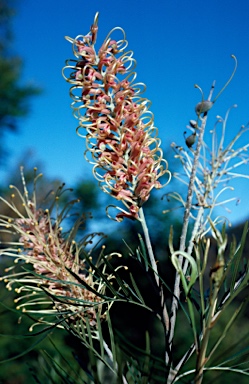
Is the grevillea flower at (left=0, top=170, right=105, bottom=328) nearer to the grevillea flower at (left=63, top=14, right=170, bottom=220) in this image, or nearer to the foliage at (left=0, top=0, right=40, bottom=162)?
the grevillea flower at (left=63, top=14, right=170, bottom=220)

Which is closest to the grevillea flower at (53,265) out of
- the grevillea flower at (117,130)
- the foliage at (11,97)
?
the grevillea flower at (117,130)

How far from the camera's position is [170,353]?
29cm

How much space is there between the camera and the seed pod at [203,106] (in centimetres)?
38

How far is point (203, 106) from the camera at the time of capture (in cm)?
38

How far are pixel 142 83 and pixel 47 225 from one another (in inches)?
5.7

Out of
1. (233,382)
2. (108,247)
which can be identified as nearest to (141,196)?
(233,382)

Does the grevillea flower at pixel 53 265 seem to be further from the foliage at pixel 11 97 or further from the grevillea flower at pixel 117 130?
the foliage at pixel 11 97

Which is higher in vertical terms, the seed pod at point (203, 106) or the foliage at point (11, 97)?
the foliage at point (11, 97)

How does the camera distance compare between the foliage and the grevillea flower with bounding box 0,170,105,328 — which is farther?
the foliage

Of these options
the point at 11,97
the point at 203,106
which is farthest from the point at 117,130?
the point at 11,97

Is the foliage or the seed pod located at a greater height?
the foliage

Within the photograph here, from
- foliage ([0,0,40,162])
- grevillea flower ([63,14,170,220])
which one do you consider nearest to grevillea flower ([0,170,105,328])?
grevillea flower ([63,14,170,220])

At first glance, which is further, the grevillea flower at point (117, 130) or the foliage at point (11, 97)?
the foliage at point (11, 97)

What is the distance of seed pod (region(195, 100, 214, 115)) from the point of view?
38 cm
